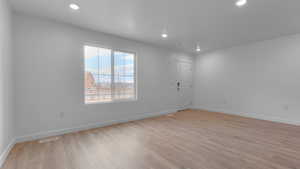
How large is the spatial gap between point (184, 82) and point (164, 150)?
4080mm

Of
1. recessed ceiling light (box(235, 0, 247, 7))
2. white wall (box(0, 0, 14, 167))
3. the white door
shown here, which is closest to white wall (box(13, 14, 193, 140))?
white wall (box(0, 0, 14, 167))

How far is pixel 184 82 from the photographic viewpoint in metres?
5.88

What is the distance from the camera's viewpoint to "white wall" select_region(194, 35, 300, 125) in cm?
376

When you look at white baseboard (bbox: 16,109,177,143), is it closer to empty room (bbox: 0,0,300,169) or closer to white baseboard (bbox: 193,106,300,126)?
empty room (bbox: 0,0,300,169)

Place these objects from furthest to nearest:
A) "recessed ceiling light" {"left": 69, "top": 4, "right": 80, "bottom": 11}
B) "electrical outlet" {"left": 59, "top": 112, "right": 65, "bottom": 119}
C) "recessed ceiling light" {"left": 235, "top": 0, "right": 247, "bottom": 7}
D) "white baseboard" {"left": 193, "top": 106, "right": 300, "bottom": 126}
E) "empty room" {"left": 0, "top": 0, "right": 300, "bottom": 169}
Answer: "white baseboard" {"left": 193, "top": 106, "right": 300, "bottom": 126} → "electrical outlet" {"left": 59, "top": 112, "right": 65, "bottom": 119} → "recessed ceiling light" {"left": 69, "top": 4, "right": 80, "bottom": 11} → "recessed ceiling light" {"left": 235, "top": 0, "right": 247, "bottom": 7} → "empty room" {"left": 0, "top": 0, "right": 300, "bottom": 169}

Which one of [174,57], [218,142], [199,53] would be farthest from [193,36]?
[218,142]

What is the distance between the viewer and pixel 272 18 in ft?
9.07

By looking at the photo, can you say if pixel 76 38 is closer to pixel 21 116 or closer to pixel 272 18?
pixel 21 116

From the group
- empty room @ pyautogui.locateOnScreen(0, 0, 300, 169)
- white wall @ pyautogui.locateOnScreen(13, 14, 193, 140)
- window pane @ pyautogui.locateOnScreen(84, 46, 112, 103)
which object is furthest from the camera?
window pane @ pyautogui.locateOnScreen(84, 46, 112, 103)

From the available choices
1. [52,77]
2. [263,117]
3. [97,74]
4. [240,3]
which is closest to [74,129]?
[52,77]

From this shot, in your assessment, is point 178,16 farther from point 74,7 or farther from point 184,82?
point 184,82

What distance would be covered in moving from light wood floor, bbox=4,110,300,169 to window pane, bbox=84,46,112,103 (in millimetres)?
934

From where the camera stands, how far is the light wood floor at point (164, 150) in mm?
1843

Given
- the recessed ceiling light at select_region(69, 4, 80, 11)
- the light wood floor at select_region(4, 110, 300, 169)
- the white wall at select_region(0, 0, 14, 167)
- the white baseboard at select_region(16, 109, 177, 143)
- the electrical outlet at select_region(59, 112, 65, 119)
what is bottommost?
the light wood floor at select_region(4, 110, 300, 169)
